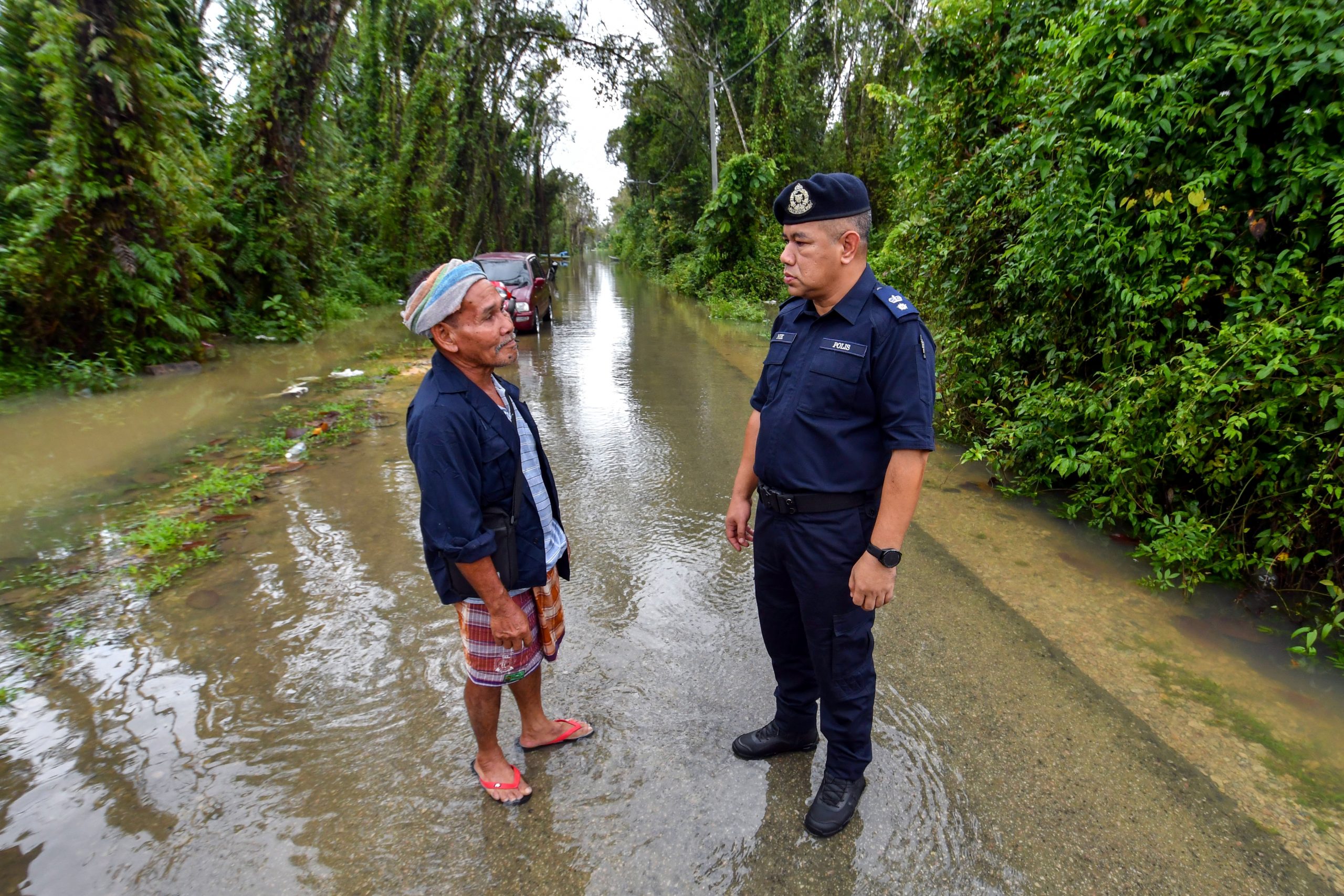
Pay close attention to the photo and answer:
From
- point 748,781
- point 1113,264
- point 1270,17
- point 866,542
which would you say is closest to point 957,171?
point 1113,264

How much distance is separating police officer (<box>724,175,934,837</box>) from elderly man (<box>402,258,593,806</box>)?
0.81 meters

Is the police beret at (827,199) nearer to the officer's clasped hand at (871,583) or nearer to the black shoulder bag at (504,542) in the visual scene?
the officer's clasped hand at (871,583)

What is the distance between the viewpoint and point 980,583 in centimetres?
417

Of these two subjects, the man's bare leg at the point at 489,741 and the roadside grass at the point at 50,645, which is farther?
the roadside grass at the point at 50,645

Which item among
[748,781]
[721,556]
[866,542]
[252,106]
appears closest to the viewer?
[866,542]

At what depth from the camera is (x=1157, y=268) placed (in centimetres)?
407

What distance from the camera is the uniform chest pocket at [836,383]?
221 centimetres

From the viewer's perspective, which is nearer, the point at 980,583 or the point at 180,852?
the point at 180,852

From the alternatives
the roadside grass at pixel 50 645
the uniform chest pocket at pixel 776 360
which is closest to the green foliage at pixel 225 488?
the roadside grass at pixel 50 645

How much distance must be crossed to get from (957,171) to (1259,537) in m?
4.23

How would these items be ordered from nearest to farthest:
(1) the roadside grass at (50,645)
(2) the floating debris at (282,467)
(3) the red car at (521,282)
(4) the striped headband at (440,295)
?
(4) the striped headband at (440,295)
(1) the roadside grass at (50,645)
(2) the floating debris at (282,467)
(3) the red car at (521,282)

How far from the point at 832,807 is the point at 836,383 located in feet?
4.74

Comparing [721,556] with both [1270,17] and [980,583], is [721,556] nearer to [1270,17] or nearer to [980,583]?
[980,583]

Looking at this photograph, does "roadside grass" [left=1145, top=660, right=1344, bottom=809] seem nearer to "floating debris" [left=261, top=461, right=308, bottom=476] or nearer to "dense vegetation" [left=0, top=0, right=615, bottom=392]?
"floating debris" [left=261, top=461, right=308, bottom=476]
